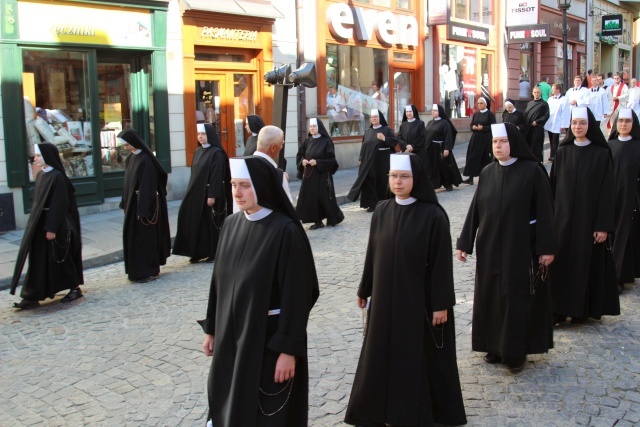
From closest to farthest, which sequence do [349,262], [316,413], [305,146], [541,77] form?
1. [316,413]
2. [349,262]
3. [305,146]
4. [541,77]

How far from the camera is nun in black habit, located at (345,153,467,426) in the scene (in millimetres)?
4543

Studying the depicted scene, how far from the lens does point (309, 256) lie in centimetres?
396

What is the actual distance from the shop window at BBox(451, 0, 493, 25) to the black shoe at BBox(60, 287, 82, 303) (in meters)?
19.4

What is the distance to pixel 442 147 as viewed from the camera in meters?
16.3

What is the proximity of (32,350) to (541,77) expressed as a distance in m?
27.7

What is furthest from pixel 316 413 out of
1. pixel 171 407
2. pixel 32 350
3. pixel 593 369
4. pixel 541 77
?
pixel 541 77

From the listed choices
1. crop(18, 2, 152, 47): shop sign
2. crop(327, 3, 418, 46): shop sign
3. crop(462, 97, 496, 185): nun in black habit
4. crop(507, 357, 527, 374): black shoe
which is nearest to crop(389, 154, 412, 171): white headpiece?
crop(507, 357, 527, 374): black shoe

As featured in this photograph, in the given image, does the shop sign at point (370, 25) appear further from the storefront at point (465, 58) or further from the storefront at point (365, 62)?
Result: the storefront at point (465, 58)

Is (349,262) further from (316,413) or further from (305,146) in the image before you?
(316,413)

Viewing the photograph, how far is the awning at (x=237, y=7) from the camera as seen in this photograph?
1518cm

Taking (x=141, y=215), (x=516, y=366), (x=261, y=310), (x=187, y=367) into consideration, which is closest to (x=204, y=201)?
(x=141, y=215)

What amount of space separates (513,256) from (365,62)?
16.1 meters

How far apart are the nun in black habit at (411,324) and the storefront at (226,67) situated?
37.2 ft

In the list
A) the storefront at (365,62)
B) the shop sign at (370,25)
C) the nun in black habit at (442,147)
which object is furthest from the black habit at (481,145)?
the shop sign at (370,25)
